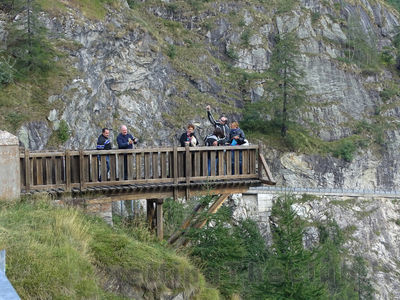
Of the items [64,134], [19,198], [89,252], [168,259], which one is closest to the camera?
[89,252]

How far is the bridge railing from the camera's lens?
10.7 meters

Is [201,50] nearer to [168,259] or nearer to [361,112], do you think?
[361,112]

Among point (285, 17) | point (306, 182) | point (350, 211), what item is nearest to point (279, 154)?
point (306, 182)

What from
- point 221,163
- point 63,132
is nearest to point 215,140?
point 221,163

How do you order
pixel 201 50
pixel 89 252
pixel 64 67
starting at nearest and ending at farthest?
pixel 89 252 < pixel 64 67 < pixel 201 50

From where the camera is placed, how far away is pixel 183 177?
12.3 meters

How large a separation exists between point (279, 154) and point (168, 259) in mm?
38415

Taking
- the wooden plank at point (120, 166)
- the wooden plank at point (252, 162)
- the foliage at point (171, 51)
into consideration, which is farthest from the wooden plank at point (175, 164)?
the foliage at point (171, 51)

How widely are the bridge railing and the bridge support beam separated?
305 mm

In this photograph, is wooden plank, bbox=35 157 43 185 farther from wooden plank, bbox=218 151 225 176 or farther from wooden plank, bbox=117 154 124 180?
wooden plank, bbox=218 151 225 176

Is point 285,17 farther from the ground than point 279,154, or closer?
farther from the ground

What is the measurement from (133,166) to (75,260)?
14.2 feet

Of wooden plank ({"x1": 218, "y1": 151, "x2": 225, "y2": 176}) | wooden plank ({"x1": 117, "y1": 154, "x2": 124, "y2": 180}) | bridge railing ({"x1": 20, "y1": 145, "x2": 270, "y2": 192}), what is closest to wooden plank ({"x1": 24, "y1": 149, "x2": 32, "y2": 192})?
bridge railing ({"x1": 20, "y1": 145, "x2": 270, "y2": 192})

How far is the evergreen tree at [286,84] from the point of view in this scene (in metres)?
48.7
